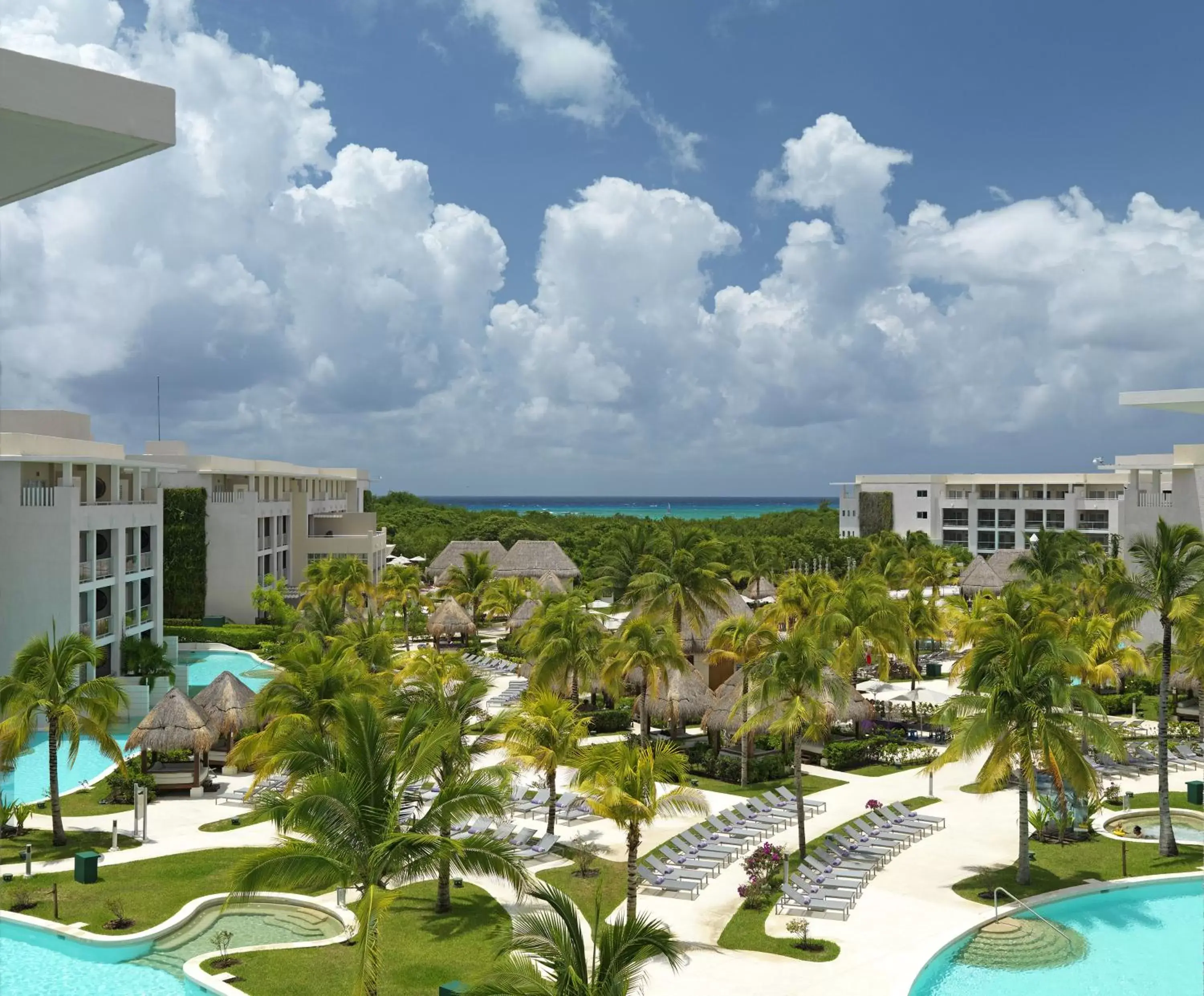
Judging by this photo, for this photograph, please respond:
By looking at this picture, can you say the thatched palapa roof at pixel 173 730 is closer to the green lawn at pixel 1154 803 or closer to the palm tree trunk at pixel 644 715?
the palm tree trunk at pixel 644 715

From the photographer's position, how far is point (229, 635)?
157 ft

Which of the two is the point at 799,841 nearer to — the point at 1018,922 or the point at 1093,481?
the point at 1018,922

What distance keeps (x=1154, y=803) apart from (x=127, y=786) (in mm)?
25679

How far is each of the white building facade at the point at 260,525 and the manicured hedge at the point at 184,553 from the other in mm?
796

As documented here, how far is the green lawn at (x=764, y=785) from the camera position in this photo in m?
27.4

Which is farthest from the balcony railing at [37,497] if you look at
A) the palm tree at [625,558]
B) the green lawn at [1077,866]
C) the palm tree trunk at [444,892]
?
the green lawn at [1077,866]

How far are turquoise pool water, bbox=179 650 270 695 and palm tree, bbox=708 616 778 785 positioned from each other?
55.4 ft

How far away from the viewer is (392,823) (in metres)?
12.9

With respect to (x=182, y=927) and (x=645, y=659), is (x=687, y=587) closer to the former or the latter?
(x=645, y=659)

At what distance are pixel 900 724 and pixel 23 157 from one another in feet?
113

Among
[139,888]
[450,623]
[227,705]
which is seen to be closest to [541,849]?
[139,888]

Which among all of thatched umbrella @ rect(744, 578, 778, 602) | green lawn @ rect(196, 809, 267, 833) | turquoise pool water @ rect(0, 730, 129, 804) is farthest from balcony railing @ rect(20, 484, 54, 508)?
thatched umbrella @ rect(744, 578, 778, 602)

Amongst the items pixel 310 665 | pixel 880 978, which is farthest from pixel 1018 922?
pixel 310 665

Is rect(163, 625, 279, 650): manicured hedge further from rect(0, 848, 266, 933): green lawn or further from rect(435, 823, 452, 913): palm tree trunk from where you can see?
rect(435, 823, 452, 913): palm tree trunk
